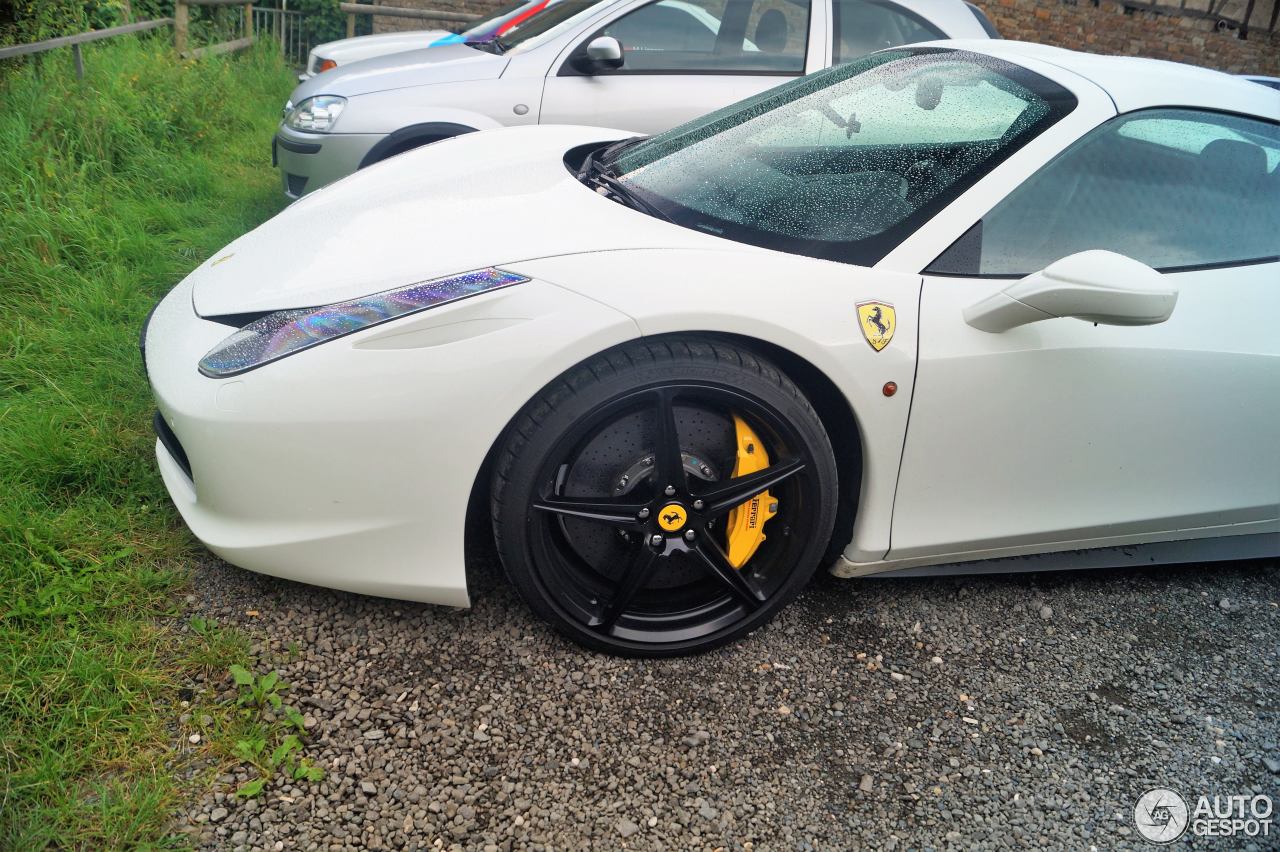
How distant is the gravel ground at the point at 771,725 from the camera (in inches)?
81.2

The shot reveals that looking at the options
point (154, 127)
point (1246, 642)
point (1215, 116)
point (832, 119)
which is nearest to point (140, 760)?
point (832, 119)

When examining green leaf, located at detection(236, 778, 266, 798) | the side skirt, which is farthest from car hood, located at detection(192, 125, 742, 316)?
the side skirt

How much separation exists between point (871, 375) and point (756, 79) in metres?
3.33

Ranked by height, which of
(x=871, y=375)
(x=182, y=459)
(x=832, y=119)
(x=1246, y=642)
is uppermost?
(x=832, y=119)

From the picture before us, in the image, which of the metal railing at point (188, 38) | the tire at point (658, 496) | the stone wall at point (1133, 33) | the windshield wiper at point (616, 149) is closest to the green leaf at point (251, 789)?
the tire at point (658, 496)

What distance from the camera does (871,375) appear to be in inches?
→ 92.8

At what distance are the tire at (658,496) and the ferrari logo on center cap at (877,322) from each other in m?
0.22

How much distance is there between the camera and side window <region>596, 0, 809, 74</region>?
5172 mm

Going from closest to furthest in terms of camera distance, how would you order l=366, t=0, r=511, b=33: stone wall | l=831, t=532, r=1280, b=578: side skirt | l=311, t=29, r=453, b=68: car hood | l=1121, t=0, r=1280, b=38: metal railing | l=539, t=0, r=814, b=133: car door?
l=831, t=532, r=1280, b=578: side skirt, l=539, t=0, r=814, b=133: car door, l=311, t=29, r=453, b=68: car hood, l=366, t=0, r=511, b=33: stone wall, l=1121, t=0, r=1280, b=38: metal railing

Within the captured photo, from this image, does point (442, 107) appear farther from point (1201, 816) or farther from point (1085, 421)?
point (1201, 816)

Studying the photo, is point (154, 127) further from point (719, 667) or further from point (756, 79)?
point (719, 667)

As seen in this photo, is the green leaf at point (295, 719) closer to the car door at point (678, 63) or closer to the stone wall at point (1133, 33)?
the car door at point (678, 63)

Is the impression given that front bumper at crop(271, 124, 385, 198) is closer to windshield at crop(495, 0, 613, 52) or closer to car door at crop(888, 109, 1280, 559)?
windshield at crop(495, 0, 613, 52)

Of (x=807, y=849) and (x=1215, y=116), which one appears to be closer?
(x=807, y=849)
